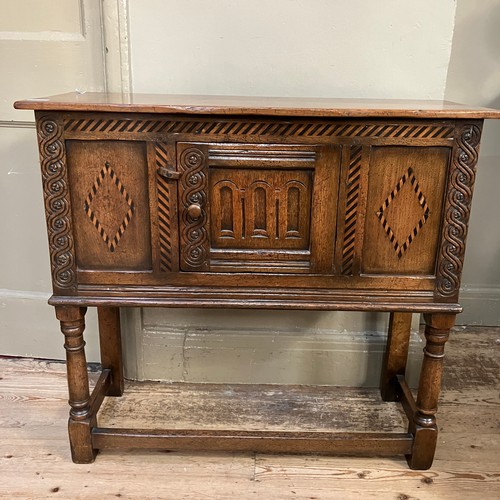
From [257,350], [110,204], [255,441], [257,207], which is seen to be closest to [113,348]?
[257,350]

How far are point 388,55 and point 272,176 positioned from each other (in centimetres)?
70

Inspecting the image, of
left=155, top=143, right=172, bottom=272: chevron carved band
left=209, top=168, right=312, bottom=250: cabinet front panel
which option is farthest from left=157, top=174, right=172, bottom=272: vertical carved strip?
left=209, top=168, right=312, bottom=250: cabinet front panel

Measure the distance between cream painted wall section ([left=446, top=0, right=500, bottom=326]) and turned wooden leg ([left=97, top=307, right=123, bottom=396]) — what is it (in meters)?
1.59

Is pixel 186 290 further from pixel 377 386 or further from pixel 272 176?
pixel 377 386

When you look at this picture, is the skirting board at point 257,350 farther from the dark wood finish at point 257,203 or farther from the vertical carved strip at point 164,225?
the vertical carved strip at point 164,225

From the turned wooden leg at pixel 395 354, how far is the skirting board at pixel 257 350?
0.24ft

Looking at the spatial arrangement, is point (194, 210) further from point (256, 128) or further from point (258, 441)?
point (258, 441)

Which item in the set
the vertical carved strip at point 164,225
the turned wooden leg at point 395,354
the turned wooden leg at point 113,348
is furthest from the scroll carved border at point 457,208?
the turned wooden leg at point 113,348

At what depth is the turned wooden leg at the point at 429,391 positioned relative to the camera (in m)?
1.53

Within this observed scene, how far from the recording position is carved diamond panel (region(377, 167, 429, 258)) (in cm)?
138

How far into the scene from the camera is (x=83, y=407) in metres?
1.64

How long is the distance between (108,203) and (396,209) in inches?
28.7

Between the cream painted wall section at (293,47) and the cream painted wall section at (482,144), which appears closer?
the cream painted wall section at (293,47)

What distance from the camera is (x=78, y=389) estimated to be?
1622mm
